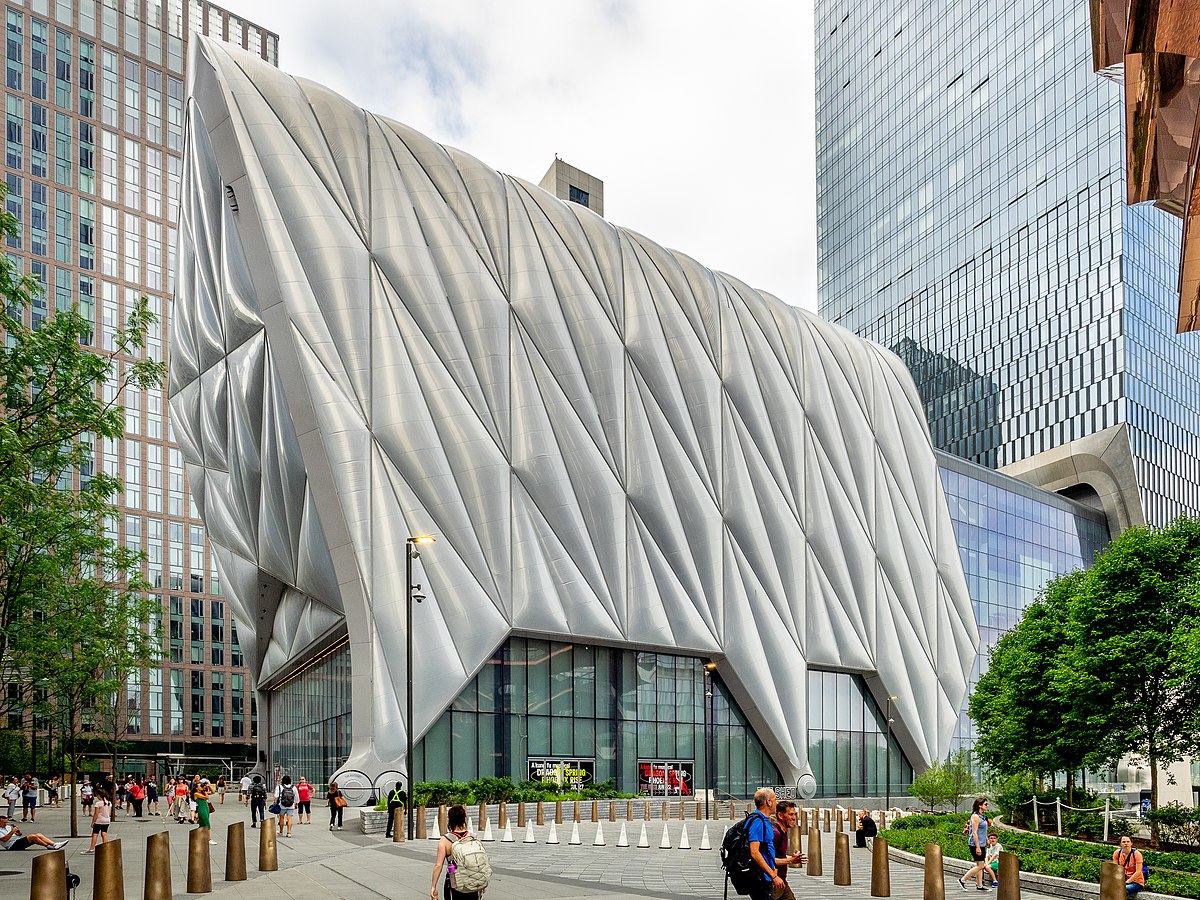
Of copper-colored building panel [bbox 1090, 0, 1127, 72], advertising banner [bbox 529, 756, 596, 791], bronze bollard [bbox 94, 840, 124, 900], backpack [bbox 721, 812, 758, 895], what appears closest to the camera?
copper-colored building panel [bbox 1090, 0, 1127, 72]

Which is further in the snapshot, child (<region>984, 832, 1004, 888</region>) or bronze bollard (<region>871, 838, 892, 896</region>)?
child (<region>984, 832, 1004, 888</region>)

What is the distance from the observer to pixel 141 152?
4843 inches

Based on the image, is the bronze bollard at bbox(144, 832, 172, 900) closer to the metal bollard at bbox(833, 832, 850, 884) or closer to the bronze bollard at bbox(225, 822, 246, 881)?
the bronze bollard at bbox(225, 822, 246, 881)

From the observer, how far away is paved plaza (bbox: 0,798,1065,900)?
2011cm

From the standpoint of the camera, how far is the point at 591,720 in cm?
5400

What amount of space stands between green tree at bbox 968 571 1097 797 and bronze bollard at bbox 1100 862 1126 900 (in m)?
18.0

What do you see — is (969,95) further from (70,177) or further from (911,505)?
(70,177)

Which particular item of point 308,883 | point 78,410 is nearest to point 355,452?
point 78,410

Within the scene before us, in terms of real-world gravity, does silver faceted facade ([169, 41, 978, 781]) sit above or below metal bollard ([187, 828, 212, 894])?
above

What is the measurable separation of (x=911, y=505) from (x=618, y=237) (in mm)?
26400

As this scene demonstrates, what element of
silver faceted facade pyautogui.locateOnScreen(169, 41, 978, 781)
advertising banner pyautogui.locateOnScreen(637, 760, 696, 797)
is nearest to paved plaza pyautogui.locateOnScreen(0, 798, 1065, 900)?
silver faceted facade pyautogui.locateOnScreen(169, 41, 978, 781)

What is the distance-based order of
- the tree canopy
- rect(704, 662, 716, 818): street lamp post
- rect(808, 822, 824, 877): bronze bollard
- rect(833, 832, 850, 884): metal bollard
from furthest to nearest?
1. rect(704, 662, 716, 818): street lamp post
2. the tree canopy
3. rect(808, 822, 824, 877): bronze bollard
4. rect(833, 832, 850, 884): metal bollard

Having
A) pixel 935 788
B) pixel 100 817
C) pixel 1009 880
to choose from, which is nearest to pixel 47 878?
pixel 1009 880

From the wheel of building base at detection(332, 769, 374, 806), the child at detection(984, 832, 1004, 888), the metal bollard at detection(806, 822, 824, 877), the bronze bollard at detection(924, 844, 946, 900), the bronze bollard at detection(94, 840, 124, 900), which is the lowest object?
the wheel of building base at detection(332, 769, 374, 806)
